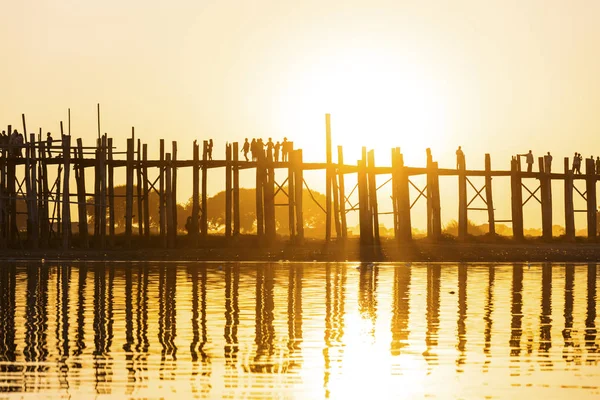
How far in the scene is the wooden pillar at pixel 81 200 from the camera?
3969cm

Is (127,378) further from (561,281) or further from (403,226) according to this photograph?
(403,226)

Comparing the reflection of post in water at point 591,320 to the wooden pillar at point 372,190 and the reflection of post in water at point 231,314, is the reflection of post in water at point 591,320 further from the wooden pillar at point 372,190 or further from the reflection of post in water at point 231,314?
the wooden pillar at point 372,190

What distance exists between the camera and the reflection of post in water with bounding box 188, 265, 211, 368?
14281 millimetres

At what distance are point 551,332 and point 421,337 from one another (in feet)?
6.47

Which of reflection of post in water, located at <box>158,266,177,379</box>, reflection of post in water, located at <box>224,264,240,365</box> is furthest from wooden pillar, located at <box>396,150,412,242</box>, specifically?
reflection of post in water, located at <box>158,266,177,379</box>

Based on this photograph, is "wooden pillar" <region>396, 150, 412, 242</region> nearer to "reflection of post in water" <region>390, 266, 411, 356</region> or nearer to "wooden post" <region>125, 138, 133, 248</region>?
"wooden post" <region>125, 138, 133, 248</region>

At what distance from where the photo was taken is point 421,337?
53.0 ft

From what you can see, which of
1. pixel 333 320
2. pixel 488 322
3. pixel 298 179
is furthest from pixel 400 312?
pixel 298 179

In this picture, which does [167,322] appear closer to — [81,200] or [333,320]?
[333,320]

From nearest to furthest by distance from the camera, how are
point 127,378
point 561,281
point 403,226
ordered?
point 127,378, point 561,281, point 403,226

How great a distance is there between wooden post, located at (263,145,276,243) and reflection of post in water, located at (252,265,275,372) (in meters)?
11.2

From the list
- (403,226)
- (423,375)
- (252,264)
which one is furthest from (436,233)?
(423,375)

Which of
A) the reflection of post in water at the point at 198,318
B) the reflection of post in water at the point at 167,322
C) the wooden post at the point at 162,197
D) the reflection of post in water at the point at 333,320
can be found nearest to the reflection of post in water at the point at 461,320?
the reflection of post in water at the point at 333,320

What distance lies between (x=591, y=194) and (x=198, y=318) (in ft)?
105
